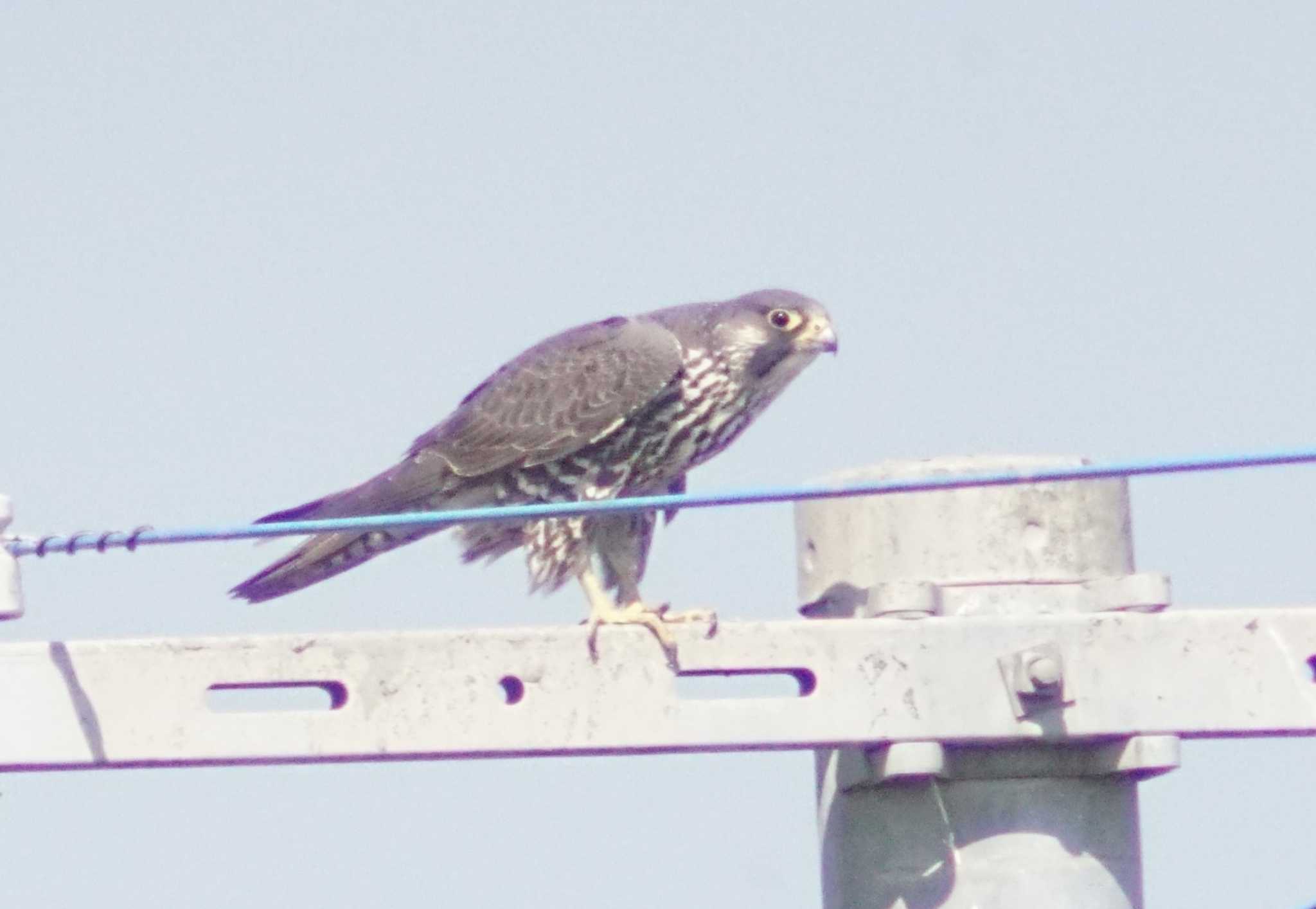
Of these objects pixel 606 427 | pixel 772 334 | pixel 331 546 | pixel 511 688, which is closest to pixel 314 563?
pixel 331 546

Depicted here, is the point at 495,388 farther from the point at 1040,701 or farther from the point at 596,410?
the point at 1040,701

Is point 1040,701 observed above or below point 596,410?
below

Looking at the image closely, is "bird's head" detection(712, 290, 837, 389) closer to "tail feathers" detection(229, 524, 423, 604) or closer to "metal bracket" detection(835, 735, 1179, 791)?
"tail feathers" detection(229, 524, 423, 604)

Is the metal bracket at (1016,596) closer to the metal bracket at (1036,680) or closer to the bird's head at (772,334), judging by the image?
the metal bracket at (1036,680)

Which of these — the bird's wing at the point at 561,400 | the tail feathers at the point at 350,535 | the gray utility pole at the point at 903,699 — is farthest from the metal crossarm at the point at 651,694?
the bird's wing at the point at 561,400

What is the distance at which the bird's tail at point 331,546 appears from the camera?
601 cm

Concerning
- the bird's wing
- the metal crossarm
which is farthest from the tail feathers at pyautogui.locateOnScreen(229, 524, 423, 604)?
the metal crossarm

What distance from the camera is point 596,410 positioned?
670 cm

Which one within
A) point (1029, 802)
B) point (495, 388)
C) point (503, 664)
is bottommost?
point (1029, 802)

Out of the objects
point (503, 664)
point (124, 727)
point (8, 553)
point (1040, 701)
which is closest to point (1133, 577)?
point (1040, 701)

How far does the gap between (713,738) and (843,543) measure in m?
0.40

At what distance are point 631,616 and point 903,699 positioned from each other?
1.27 metres

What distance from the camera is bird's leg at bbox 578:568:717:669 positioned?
11.2 ft

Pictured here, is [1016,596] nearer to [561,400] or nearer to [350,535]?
[350,535]
